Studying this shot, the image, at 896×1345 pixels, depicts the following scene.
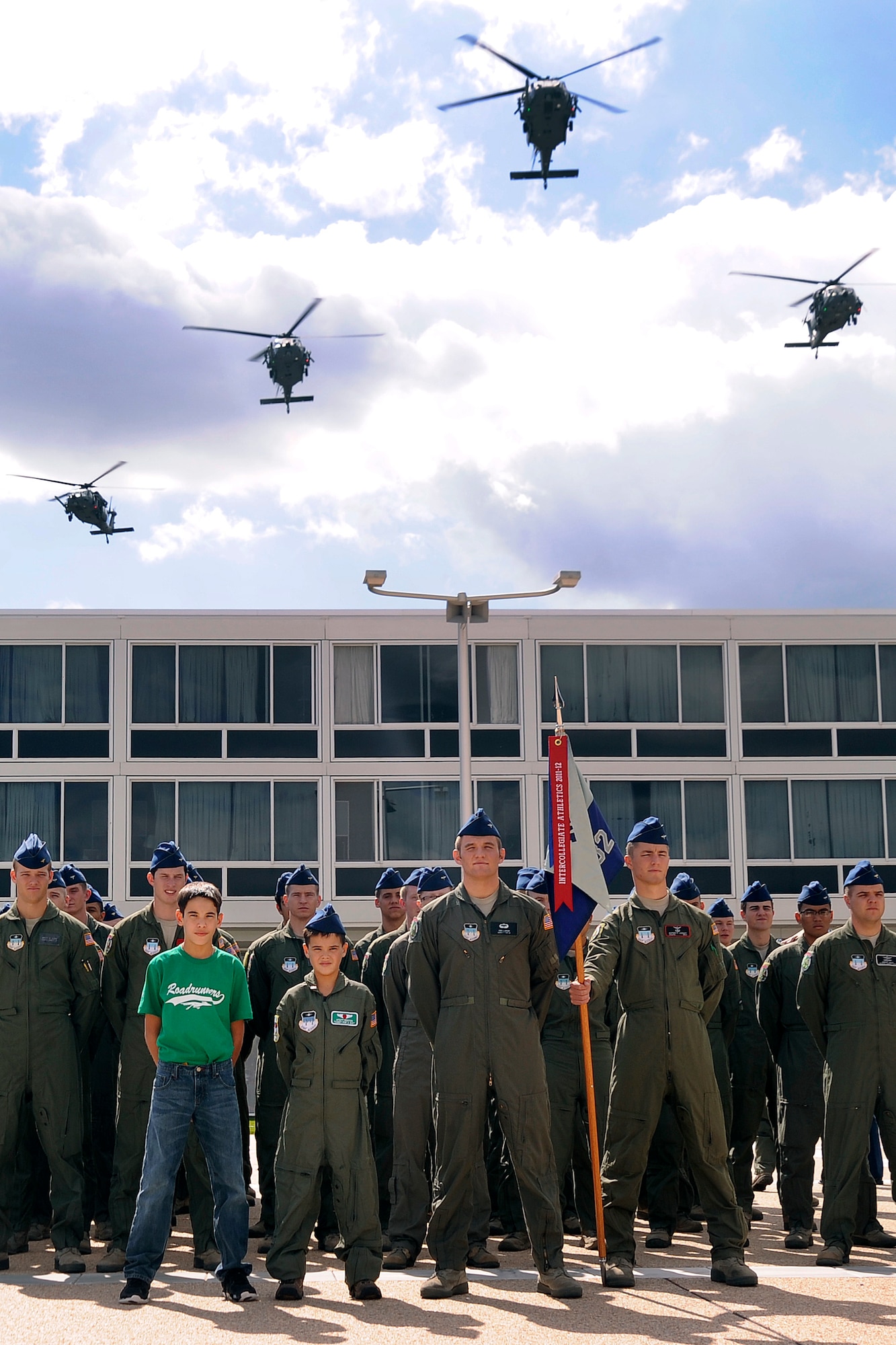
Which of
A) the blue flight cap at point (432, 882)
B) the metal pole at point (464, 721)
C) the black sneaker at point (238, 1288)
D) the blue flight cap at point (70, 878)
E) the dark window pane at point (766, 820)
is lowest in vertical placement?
the black sneaker at point (238, 1288)

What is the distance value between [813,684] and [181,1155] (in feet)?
75.5

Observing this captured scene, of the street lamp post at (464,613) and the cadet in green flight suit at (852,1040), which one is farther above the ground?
the street lamp post at (464,613)

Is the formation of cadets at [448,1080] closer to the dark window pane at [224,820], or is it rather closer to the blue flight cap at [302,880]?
the blue flight cap at [302,880]

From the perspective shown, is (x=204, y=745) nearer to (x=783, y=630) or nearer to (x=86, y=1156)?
(x=783, y=630)

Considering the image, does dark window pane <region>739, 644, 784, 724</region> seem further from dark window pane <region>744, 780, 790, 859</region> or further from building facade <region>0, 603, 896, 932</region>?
dark window pane <region>744, 780, 790, 859</region>

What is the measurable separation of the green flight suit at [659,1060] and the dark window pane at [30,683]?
21325mm

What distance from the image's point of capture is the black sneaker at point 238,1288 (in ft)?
22.0

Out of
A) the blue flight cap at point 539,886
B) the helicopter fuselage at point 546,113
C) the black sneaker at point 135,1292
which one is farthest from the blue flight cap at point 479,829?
the helicopter fuselage at point 546,113

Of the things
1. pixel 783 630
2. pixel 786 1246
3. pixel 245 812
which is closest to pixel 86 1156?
pixel 786 1246

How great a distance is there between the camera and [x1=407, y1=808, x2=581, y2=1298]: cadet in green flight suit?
272 inches

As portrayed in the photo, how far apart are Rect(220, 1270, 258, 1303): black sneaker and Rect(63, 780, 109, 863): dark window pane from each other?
20.8m

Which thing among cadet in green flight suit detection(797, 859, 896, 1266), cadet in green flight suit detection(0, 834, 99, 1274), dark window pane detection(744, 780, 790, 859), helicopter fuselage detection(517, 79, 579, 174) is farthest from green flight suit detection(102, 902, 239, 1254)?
helicopter fuselage detection(517, 79, 579, 174)

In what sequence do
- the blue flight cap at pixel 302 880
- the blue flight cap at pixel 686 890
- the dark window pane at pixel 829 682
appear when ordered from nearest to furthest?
the blue flight cap at pixel 302 880
the blue flight cap at pixel 686 890
the dark window pane at pixel 829 682

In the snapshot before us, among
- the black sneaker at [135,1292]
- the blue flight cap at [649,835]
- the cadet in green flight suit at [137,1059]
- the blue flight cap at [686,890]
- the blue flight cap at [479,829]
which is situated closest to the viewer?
the black sneaker at [135,1292]
